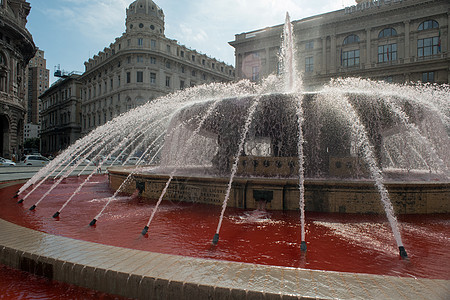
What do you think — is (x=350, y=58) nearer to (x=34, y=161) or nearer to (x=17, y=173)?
(x=17, y=173)

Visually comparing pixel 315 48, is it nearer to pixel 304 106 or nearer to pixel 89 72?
pixel 304 106

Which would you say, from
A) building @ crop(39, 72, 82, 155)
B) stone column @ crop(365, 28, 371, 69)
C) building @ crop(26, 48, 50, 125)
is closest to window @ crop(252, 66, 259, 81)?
stone column @ crop(365, 28, 371, 69)

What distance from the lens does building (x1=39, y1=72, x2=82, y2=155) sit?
6743cm

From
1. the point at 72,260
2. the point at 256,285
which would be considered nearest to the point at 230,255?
the point at 256,285

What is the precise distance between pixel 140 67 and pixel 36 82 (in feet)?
338

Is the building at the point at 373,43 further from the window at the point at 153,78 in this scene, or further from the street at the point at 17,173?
the street at the point at 17,173

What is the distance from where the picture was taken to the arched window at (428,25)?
3488 centimetres

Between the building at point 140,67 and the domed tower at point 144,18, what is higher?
the domed tower at point 144,18

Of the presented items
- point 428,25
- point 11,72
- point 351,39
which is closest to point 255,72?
point 351,39

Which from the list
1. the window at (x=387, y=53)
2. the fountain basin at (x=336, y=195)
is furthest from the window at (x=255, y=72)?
the fountain basin at (x=336, y=195)

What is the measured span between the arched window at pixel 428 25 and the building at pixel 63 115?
6516 centimetres

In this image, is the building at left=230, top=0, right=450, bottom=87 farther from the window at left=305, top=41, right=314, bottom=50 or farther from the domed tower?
the domed tower

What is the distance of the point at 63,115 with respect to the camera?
71.3 meters

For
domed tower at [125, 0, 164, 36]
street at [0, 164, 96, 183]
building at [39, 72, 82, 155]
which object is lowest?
street at [0, 164, 96, 183]
